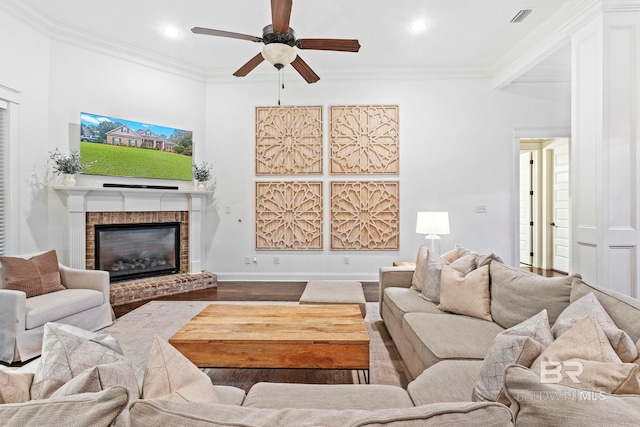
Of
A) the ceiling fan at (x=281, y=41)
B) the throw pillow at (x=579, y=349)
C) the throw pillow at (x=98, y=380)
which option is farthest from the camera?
the ceiling fan at (x=281, y=41)

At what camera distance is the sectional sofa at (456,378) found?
608 mm

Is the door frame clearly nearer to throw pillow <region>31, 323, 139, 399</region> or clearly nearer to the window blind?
throw pillow <region>31, 323, 139, 399</region>

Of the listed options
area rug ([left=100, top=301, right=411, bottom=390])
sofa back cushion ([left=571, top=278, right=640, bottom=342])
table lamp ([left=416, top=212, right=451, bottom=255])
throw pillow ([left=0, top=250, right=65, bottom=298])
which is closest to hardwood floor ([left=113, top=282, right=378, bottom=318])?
area rug ([left=100, top=301, right=411, bottom=390])

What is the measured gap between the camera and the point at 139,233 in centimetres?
463

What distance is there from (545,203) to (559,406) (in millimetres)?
6840

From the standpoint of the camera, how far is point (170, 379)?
0.89m

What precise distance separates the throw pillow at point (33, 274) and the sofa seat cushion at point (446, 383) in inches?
125

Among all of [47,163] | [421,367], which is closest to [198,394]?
[421,367]

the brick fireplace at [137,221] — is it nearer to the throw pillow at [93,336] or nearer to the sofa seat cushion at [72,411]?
the throw pillow at [93,336]

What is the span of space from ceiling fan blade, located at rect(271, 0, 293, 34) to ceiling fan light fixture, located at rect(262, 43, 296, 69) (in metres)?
0.11

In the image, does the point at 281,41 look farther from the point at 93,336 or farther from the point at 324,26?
the point at 93,336

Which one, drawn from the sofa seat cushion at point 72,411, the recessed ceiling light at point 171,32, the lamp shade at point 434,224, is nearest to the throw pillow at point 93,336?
the sofa seat cushion at point 72,411

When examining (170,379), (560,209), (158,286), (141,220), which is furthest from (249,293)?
(560,209)

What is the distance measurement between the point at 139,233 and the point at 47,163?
1.32 meters
